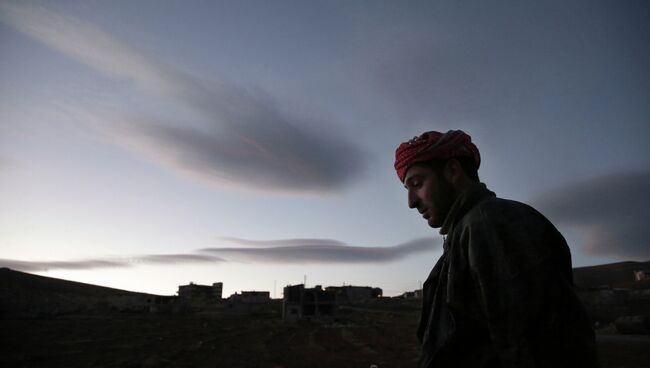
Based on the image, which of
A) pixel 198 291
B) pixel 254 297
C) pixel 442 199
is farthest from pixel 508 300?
pixel 198 291

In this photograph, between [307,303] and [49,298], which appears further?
[49,298]

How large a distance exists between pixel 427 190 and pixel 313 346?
2064 cm

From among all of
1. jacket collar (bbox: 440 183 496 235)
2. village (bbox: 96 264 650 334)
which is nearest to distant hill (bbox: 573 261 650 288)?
village (bbox: 96 264 650 334)

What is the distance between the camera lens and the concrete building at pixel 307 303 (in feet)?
154

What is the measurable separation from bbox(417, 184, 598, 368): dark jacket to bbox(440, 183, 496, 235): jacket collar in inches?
5.1

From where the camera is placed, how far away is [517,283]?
52.4 inches

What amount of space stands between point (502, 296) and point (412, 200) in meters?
0.81

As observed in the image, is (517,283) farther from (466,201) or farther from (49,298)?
(49,298)

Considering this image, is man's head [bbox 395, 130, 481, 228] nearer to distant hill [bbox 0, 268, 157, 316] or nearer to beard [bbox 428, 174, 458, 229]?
beard [bbox 428, 174, 458, 229]

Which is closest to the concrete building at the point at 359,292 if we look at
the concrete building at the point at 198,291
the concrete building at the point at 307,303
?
the concrete building at the point at 198,291

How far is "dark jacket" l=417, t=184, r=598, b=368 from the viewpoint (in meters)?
1.29

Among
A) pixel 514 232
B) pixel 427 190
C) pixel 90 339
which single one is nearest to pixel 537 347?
pixel 514 232

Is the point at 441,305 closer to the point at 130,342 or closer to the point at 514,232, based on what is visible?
the point at 514,232

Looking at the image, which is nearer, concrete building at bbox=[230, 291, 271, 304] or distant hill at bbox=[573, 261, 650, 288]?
distant hill at bbox=[573, 261, 650, 288]
